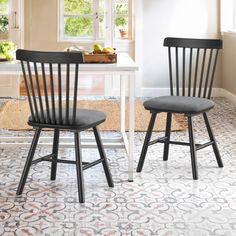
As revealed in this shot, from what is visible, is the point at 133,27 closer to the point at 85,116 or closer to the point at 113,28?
the point at 113,28

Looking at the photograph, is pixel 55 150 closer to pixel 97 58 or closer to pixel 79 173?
pixel 79 173

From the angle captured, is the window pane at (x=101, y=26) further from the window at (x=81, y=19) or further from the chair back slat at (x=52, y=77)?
the chair back slat at (x=52, y=77)

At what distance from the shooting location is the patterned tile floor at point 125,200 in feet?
8.08

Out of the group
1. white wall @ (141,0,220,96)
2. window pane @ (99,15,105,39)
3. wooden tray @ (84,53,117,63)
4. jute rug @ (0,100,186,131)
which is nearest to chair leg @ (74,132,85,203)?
wooden tray @ (84,53,117,63)

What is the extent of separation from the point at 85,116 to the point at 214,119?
268 cm

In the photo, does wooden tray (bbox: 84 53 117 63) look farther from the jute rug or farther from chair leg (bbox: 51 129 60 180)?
the jute rug

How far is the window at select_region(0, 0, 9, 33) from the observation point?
6.52m

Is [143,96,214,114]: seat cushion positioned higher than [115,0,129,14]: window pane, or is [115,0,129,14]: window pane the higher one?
[115,0,129,14]: window pane

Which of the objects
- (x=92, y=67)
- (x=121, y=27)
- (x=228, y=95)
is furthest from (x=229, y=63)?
(x=92, y=67)

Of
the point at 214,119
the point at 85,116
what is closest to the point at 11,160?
the point at 85,116

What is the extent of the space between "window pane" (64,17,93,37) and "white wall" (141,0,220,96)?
3345 millimetres

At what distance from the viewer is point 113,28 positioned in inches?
272

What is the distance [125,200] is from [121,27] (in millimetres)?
4481

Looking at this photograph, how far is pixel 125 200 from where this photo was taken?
9.38 ft
